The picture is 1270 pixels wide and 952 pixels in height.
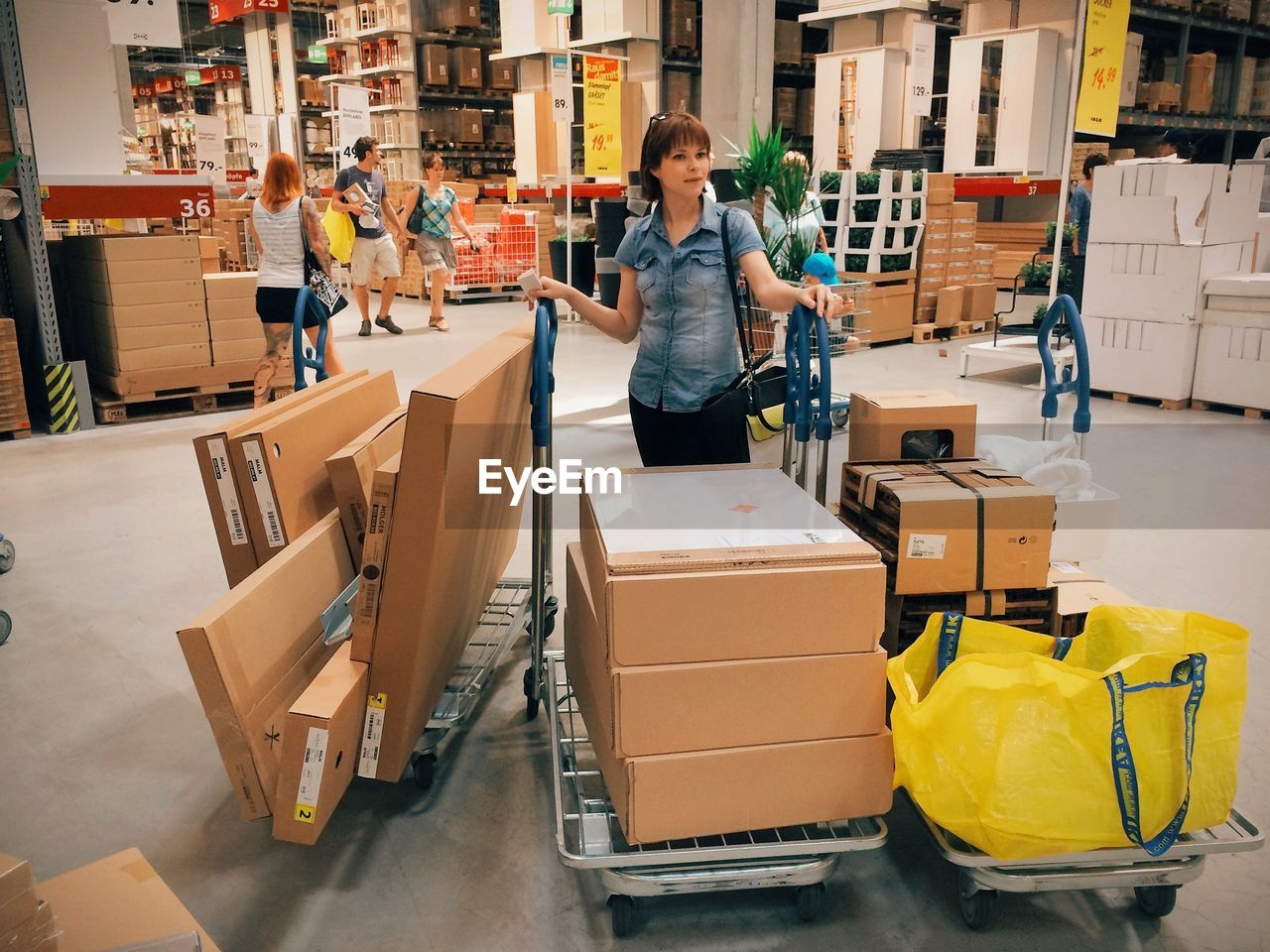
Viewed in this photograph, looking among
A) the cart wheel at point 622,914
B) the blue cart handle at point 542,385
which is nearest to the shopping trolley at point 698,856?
the cart wheel at point 622,914

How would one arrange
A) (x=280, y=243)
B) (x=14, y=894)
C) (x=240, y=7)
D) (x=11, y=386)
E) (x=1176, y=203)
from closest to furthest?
1. (x=14, y=894)
2. (x=11, y=386)
3. (x=280, y=243)
4. (x=1176, y=203)
5. (x=240, y=7)

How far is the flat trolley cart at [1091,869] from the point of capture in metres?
1.76

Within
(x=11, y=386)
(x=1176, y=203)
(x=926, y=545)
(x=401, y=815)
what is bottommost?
(x=401, y=815)

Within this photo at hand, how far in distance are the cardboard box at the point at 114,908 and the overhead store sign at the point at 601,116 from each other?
9230mm

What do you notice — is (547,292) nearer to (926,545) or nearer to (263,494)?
(263,494)

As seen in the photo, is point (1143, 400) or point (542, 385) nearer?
point (542, 385)

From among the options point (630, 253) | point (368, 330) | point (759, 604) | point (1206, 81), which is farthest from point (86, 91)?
→ point (1206, 81)

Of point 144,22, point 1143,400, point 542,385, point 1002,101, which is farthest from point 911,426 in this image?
point 1002,101

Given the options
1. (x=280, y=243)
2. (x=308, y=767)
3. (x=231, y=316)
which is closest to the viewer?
(x=308, y=767)

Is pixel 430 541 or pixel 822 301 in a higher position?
pixel 822 301

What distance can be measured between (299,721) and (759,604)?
89 cm

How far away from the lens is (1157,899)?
6.10ft

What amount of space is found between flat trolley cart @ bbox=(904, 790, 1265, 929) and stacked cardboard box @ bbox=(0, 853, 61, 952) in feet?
4.58

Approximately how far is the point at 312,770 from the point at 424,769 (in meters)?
0.42
